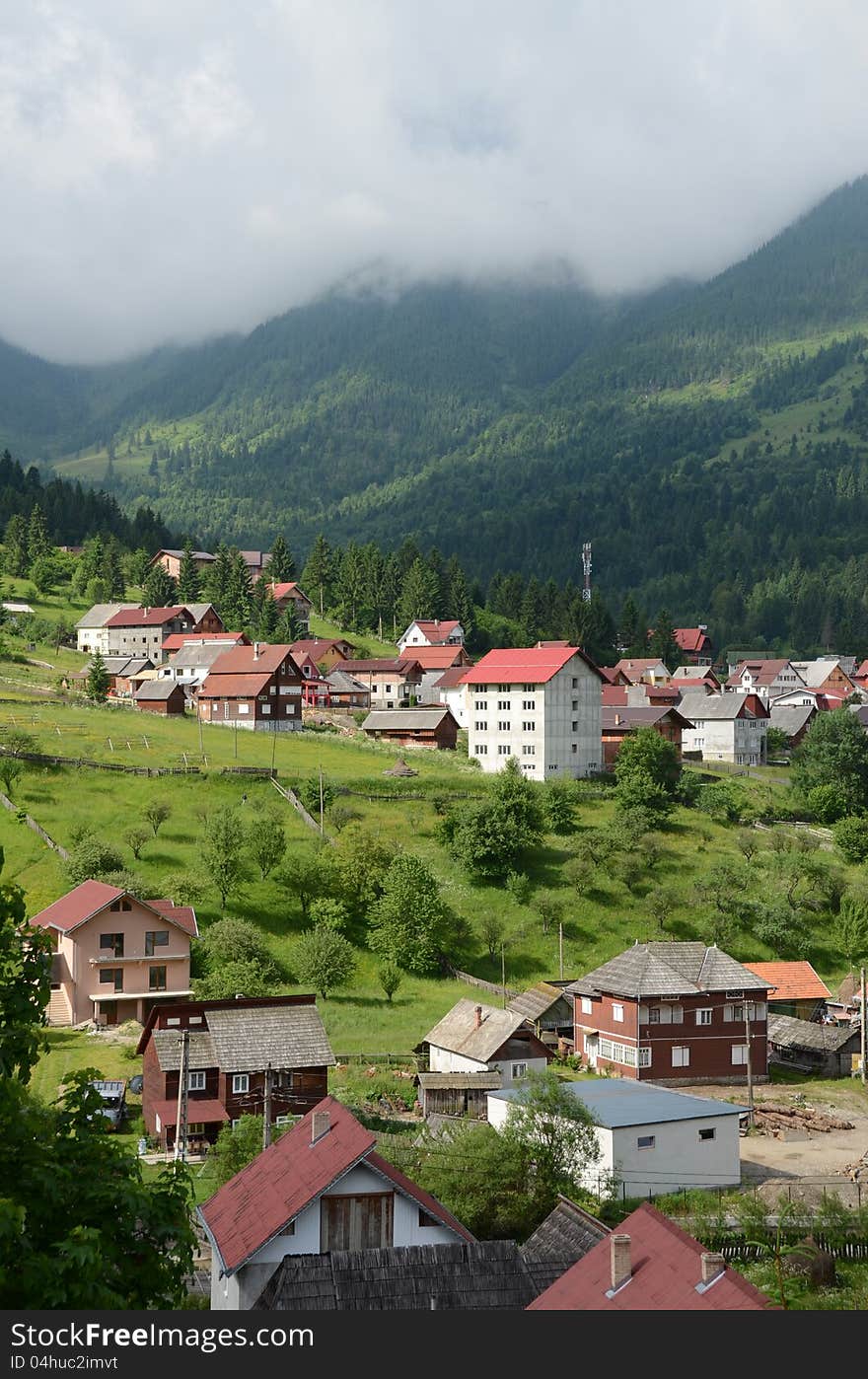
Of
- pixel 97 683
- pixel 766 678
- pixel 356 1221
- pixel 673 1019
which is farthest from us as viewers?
pixel 766 678

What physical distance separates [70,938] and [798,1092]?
111 feet

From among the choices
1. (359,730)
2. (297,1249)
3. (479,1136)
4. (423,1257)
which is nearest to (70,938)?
(479,1136)

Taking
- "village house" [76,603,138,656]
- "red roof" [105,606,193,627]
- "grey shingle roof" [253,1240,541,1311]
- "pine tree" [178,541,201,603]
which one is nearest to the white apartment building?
"red roof" [105,606,193,627]

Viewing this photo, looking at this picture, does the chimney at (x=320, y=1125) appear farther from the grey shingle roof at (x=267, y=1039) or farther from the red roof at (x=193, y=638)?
the red roof at (x=193, y=638)

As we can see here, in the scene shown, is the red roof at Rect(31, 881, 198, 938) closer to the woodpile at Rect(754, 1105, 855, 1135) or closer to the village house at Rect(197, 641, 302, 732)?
the woodpile at Rect(754, 1105, 855, 1135)

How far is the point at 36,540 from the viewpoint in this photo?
549 feet

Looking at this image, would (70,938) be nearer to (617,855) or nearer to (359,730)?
(617,855)

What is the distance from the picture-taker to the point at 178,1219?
14297mm

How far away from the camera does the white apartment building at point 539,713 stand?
103 meters

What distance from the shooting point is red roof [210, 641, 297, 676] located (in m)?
111

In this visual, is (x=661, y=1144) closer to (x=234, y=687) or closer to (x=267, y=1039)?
(x=267, y=1039)

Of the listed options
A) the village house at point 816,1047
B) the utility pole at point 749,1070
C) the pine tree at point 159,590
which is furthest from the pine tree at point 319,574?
the utility pole at point 749,1070

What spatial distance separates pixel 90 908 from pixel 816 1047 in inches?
1393

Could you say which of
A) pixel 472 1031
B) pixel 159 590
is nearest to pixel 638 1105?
pixel 472 1031
